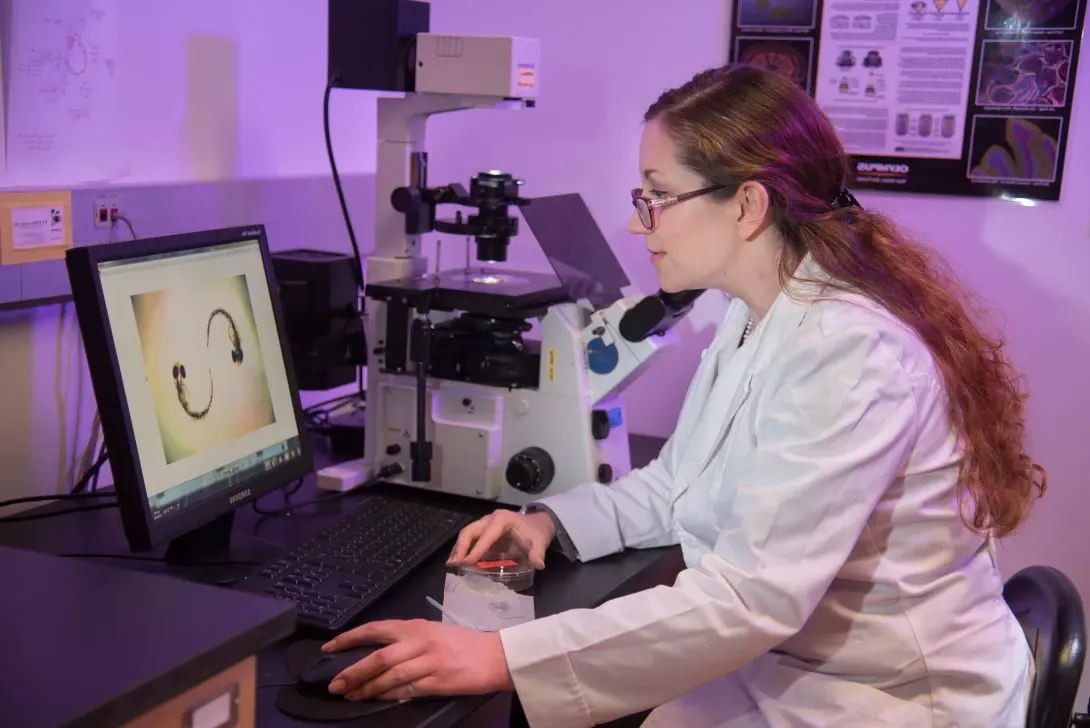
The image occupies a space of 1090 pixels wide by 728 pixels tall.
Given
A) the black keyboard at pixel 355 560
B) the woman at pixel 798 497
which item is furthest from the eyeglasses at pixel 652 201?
the black keyboard at pixel 355 560

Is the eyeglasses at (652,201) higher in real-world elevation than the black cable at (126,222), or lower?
higher

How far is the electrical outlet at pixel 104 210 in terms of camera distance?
1688 mm

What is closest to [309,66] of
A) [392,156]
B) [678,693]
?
[392,156]

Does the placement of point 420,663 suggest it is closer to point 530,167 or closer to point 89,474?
point 89,474

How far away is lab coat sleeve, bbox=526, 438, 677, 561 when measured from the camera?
1538 mm

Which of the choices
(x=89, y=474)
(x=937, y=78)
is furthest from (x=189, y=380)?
(x=937, y=78)

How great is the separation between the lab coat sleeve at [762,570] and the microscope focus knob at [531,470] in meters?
0.53

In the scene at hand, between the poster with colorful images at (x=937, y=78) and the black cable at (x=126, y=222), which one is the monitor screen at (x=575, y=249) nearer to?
the black cable at (x=126, y=222)

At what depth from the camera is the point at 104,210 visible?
1700 millimetres

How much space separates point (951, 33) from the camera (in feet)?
7.18

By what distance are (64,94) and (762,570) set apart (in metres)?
1.26

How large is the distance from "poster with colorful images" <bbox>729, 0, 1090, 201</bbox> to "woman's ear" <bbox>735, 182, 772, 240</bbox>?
1.07m

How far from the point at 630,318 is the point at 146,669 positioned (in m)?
1.05

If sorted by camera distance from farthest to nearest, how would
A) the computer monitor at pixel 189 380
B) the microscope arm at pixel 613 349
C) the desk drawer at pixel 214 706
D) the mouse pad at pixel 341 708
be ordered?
the microscope arm at pixel 613 349 → the computer monitor at pixel 189 380 → the mouse pad at pixel 341 708 → the desk drawer at pixel 214 706
